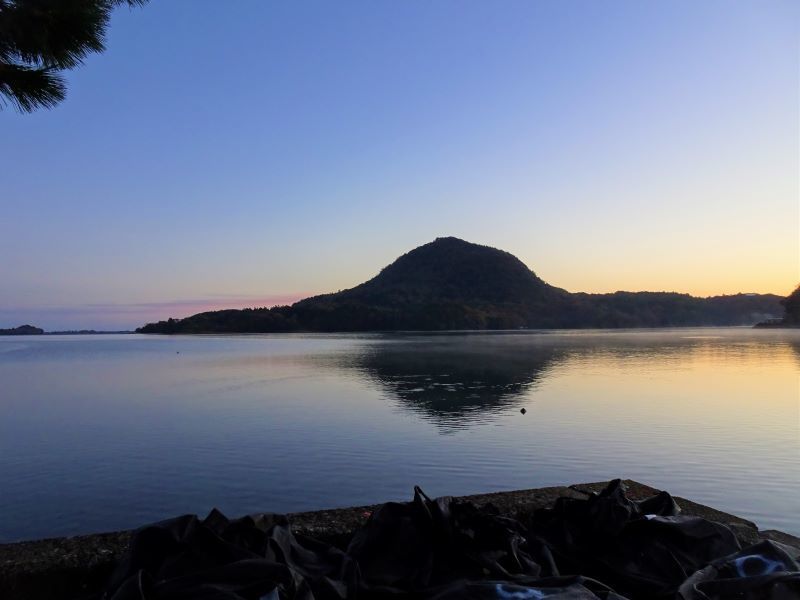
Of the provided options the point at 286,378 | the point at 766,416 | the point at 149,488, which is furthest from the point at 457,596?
the point at 286,378

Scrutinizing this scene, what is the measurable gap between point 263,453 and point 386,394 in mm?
8833

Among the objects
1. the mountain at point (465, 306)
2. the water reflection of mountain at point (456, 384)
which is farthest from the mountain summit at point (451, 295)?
the water reflection of mountain at point (456, 384)

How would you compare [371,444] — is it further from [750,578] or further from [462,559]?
[750,578]

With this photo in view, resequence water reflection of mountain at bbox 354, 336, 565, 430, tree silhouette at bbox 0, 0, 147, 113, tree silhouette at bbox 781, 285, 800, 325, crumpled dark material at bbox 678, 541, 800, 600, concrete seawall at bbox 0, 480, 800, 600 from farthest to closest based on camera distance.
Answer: tree silhouette at bbox 781, 285, 800, 325, water reflection of mountain at bbox 354, 336, 565, 430, tree silhouette at bbox 0, 0, 147, 113, concrete seawall at bbox 0, 480, 800, 600, crumpled dark material at bbox 678, 541, 800, 600

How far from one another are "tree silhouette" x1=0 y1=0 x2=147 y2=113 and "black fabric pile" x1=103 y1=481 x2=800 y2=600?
7.10 m

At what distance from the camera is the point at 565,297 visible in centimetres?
16175

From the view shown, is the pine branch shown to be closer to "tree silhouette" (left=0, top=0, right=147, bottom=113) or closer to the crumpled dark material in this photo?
"tree silhouette" (left=0, top=0, right=147, bottom=113)

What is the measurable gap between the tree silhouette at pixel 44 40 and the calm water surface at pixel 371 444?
5396 mm

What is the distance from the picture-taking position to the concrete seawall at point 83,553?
10.6 ft

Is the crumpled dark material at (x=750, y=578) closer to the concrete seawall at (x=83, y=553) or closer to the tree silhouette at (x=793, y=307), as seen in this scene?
the concrete seawall at (x=83, y=553)

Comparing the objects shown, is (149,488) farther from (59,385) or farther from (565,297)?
(565,297)

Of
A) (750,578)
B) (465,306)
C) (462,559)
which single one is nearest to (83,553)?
(462,559)

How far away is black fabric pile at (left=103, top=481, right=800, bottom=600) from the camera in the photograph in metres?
2.67

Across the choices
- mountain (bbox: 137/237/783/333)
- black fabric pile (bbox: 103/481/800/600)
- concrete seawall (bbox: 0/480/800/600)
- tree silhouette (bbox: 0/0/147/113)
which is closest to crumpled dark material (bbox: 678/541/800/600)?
black fabric pile (bbox: 103/481/800/600)
